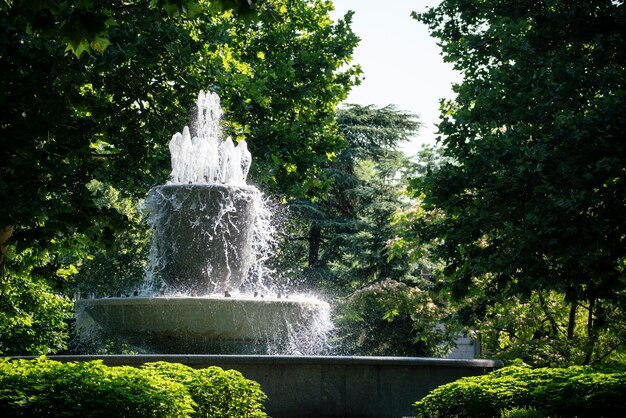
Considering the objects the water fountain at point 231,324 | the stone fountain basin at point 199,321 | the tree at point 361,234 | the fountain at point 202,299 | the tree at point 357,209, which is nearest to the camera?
the water fountain at point 231,324

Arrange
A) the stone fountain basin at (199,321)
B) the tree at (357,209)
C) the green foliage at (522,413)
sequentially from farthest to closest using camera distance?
the tree at (357,209)
the stone fountain basin at (199,321)
the green foliage at (522,413)

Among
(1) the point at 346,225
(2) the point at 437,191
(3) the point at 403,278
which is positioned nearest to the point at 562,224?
(2) the point at 437,191

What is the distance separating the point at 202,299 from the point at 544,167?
6.15m

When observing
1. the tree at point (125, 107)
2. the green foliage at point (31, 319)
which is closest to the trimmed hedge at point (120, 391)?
the tree at point (125, 107)

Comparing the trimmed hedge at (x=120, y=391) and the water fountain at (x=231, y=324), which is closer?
the trimmed hedge at (x=120, y=391)

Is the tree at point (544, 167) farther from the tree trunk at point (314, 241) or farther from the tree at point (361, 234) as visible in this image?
the tree trunk at point (314, 241)

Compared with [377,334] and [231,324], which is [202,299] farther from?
[377,334]

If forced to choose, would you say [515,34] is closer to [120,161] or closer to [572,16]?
[572,16]

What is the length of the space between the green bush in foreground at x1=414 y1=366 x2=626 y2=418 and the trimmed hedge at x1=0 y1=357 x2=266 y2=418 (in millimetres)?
1979

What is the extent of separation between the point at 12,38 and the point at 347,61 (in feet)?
48.2

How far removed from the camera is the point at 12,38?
982cm

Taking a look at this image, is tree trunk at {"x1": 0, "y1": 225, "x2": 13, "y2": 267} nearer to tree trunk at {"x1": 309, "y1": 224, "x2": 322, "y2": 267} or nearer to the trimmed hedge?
the trimmed hedge

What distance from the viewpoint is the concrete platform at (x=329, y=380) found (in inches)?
343

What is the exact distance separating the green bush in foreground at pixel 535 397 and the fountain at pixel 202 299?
2293 millimetres
